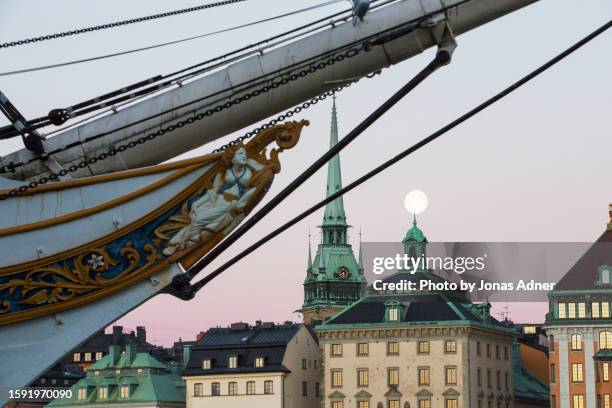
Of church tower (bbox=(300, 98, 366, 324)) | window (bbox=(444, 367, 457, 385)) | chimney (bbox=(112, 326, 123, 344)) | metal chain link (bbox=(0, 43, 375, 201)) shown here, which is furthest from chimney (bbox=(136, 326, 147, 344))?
metal chain link (bbox=(0, 43, 375, 201))

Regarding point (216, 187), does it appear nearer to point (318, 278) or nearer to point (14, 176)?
point (14, 176)

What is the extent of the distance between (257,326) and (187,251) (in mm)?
103569

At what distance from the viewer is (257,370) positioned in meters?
111

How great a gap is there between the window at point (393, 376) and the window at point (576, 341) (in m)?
9.86

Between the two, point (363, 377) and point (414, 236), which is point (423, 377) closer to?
point (363, 377)

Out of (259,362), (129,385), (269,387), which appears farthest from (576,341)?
(129,385)

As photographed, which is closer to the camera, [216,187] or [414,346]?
[216,187]

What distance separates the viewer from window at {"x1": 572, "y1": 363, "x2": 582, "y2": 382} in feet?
343

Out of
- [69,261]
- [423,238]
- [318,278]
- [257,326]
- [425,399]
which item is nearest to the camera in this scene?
[69,261]

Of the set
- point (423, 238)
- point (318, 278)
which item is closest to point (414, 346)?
point (423, 238)

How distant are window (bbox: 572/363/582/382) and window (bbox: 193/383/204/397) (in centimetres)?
2169

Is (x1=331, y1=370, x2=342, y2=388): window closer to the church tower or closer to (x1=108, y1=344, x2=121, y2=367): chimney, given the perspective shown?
(x1=108, y1=344, x2=121, y2=367): chimney

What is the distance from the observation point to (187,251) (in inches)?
592

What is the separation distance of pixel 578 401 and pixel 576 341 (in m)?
3.55
